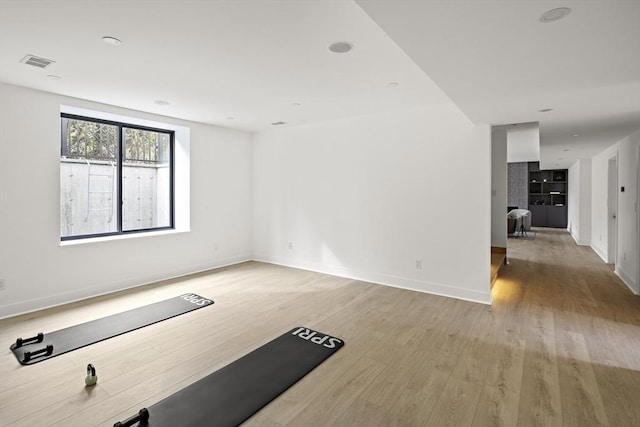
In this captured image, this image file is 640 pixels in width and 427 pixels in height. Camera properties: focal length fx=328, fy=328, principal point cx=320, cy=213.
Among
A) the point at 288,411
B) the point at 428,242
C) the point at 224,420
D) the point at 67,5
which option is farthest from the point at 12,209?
the point at 428,242

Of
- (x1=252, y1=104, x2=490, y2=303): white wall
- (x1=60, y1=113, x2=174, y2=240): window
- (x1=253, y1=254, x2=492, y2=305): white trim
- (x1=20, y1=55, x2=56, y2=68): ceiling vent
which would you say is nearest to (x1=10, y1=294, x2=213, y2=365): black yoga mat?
(x1=60, y1=113, x2=174, y2=240): window

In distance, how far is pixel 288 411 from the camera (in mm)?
2062

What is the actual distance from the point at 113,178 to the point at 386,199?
13.2 ft

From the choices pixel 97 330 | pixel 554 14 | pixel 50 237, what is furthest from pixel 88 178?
pixel 554 14

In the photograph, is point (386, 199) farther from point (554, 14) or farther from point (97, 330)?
point (97, 330)

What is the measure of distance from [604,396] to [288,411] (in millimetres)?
2097

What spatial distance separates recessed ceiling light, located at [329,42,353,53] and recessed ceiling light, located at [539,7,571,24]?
4.08ft

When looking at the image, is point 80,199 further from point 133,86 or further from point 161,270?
point 133,86

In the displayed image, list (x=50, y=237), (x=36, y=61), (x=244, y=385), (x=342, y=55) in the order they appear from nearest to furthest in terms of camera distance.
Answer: (x=244, y=385)
(x=342, y=55)
(x=36, y=61)
(x=50, y=237)

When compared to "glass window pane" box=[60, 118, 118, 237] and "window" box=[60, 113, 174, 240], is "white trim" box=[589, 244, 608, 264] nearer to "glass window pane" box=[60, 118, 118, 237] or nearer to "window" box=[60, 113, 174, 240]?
"window" box=[60, 113, 174, 240]

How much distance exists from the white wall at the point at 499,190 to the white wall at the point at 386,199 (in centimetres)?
237

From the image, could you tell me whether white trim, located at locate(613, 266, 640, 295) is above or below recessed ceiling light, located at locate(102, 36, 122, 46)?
below

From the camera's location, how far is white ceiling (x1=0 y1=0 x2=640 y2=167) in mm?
1795

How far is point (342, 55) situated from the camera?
2.69 m
